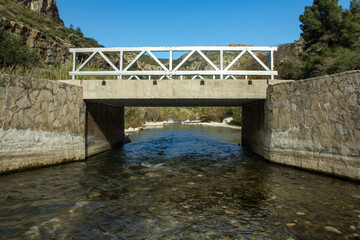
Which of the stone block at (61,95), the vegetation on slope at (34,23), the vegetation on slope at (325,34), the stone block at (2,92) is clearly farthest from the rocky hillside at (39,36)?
the vegetation on slope at (325,34)

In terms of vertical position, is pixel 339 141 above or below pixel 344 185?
above

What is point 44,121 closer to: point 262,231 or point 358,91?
point 262,231

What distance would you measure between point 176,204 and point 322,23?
3454 cm

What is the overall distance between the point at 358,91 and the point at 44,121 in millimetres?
9309

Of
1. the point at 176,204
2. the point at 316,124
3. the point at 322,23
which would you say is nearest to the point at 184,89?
the point at 316,124

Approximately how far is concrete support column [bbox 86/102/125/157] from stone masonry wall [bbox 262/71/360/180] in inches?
290

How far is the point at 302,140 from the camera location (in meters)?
7.52

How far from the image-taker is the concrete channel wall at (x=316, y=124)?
6.14 meters

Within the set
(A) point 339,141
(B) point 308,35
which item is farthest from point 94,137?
(B) point 308,35

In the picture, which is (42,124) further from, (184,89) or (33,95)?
(184,89)

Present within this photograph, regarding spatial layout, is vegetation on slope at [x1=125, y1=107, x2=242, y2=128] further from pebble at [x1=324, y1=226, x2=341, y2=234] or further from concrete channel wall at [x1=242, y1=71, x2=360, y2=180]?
pebble at [x1=324, y1=226, x2=341, y2=234]

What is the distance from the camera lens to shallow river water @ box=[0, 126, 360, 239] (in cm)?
353

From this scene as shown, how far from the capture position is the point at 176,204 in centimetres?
462

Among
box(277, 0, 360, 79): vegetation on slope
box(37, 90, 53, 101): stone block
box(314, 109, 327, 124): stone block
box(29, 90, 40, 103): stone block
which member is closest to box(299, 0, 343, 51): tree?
box(277, 0, 360, 79): vegetation on slope
